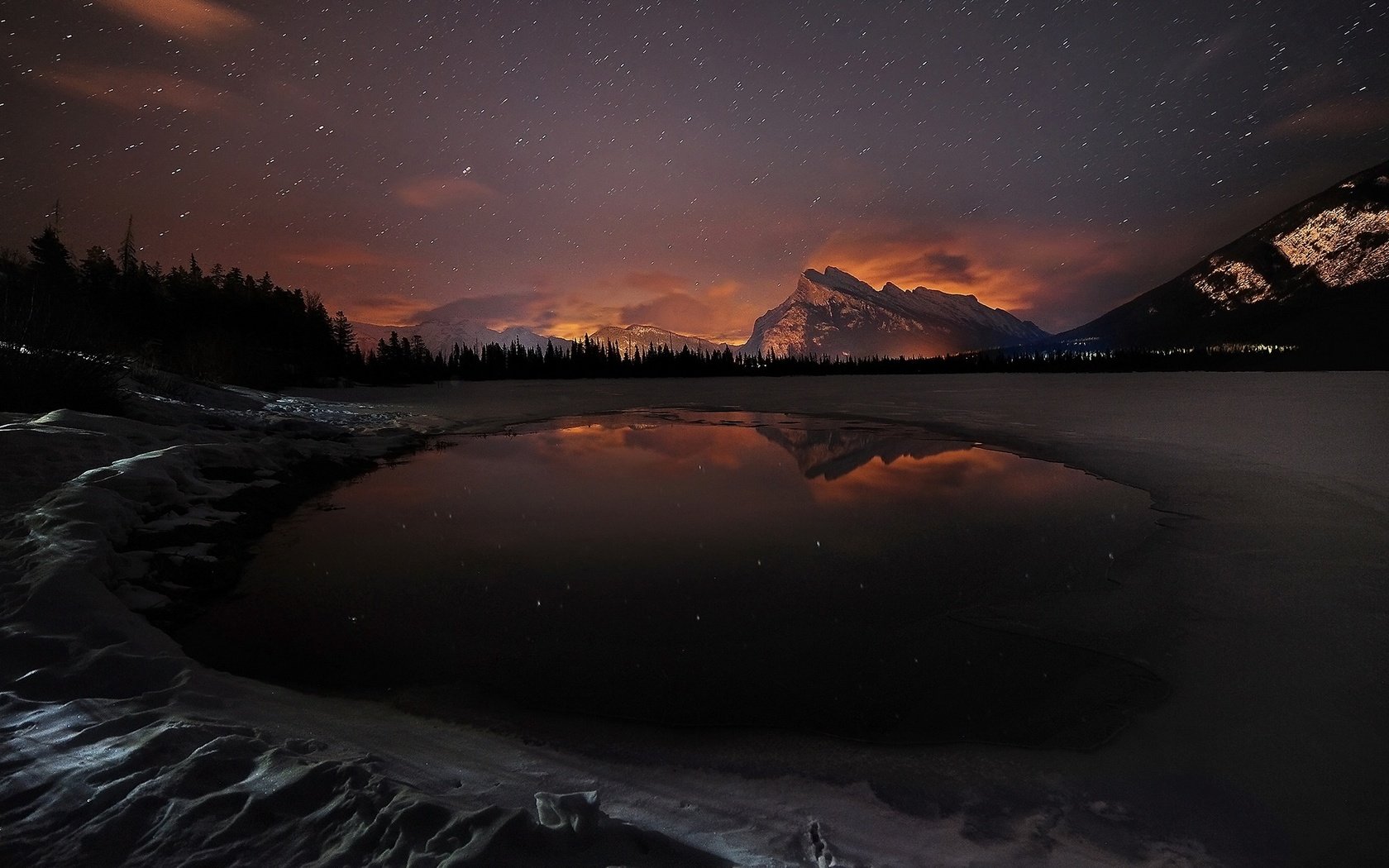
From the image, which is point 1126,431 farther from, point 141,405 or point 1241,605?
point 141,405

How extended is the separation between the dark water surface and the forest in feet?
26.3

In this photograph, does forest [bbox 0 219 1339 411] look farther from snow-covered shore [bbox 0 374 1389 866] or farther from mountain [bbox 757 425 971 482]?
mountain [bbox 757 425 971 482]

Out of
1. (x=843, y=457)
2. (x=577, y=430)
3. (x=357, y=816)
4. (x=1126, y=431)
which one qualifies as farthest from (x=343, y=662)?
(x=1126, y=431)

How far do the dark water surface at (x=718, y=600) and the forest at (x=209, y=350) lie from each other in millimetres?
8002

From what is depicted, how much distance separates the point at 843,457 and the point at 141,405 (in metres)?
18.2

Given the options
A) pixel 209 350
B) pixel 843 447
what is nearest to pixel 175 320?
pixel 209 350

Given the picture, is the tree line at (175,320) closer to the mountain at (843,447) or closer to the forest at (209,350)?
the forest at (209,350)

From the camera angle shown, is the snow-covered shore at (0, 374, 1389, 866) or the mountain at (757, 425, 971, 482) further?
the mountain at (757, 425, 971, 482)

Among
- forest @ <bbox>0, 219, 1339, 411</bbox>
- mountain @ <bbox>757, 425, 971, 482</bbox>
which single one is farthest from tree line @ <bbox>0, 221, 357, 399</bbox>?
mountain @ <bbox>757, 425, 971, 482</bbox>

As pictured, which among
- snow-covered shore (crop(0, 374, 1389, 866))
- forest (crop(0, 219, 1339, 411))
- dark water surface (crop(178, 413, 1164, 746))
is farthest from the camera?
forest (crop(0, 219, 1339, 411))

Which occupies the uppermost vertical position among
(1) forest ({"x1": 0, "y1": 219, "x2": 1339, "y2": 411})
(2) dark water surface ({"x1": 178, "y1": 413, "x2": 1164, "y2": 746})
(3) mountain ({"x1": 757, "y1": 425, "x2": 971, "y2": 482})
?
(1) forest ({"x1": 0, "y1": 219, "x2": 1339, "y2": 411})

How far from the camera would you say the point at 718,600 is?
6.29m

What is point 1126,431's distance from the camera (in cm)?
2027

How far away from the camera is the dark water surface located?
4.42 m
